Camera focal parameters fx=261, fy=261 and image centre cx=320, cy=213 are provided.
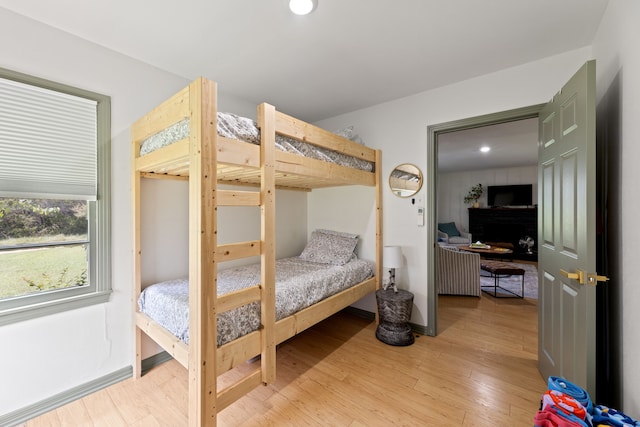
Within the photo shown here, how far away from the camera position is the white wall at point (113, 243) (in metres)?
1.66

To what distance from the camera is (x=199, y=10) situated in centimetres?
163

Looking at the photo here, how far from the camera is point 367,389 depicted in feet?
6.38

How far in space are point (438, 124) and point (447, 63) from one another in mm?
611

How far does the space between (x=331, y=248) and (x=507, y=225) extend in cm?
628

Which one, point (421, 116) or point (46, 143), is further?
point (421, 116)

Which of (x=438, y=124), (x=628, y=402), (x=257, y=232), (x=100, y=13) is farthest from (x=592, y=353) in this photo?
(x=100, y=13)

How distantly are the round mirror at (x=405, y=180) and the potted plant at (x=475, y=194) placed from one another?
5.70 meters

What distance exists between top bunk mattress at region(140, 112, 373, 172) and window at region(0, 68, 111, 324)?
407 millimetres

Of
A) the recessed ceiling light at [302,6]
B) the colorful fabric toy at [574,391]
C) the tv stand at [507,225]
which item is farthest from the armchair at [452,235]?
the recessed ceiling light at [302,6]

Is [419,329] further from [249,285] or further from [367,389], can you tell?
[249,285]

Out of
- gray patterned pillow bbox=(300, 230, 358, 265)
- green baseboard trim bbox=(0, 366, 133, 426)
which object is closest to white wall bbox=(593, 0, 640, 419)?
gray patterned pillow bbox=(300, 230, 358, 265)

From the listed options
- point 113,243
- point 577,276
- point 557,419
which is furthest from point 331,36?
point 557,419

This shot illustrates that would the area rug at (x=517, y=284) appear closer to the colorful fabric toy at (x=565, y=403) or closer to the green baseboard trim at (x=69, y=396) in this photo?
the colorful fabric toy at (x=565, y=403)

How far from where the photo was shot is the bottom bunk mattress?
1585 mm
